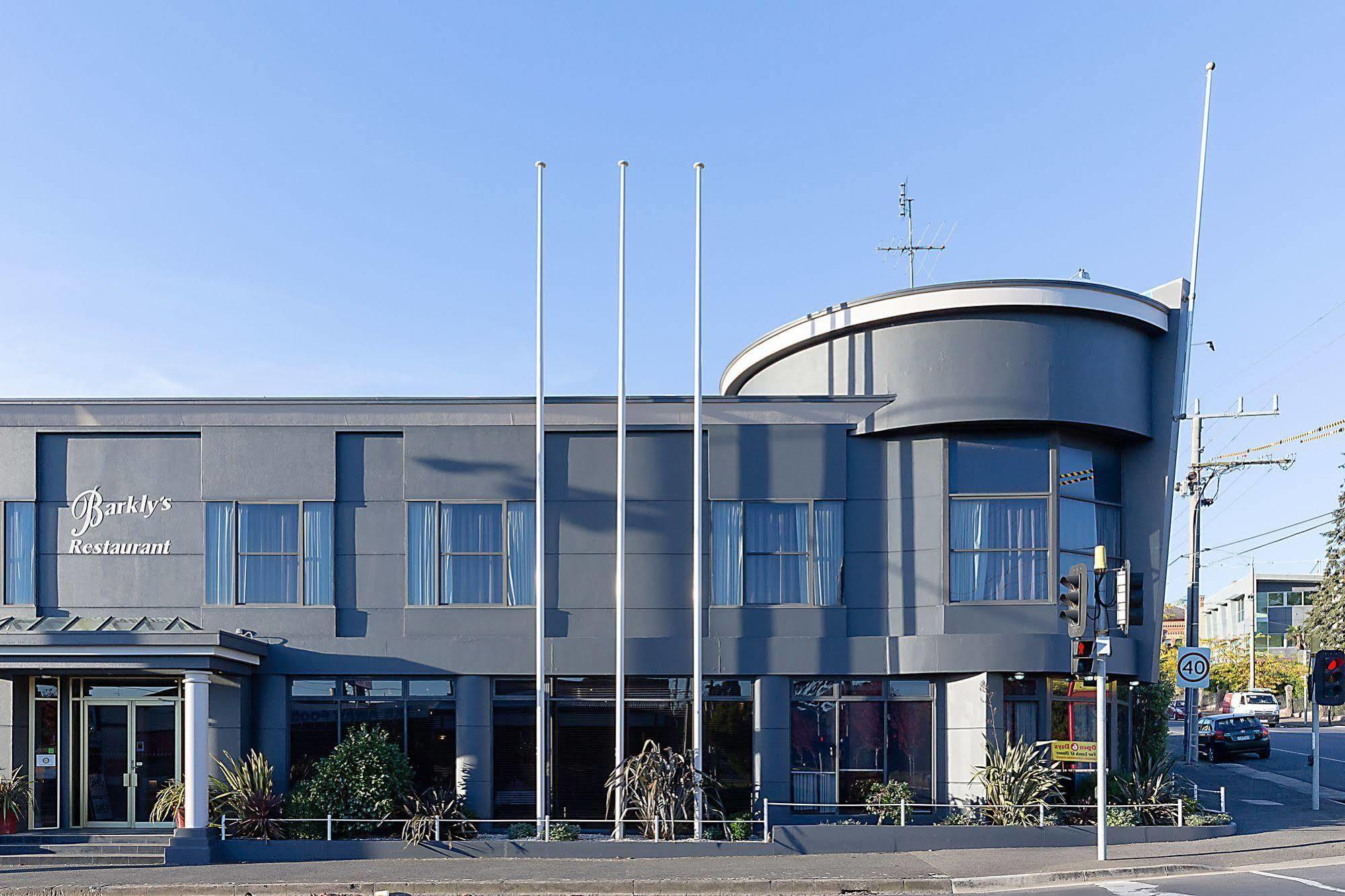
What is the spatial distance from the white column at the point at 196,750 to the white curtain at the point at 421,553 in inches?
149

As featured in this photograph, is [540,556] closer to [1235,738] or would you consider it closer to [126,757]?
[126,757]

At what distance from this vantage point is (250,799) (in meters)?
19.1

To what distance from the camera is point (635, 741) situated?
2077cm

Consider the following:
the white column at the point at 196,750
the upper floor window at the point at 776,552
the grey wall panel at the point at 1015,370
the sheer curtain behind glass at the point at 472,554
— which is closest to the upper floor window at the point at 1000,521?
the grey wall panel at the point at 1015,370

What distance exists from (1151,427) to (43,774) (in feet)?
68.1

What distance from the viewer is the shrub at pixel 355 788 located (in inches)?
760

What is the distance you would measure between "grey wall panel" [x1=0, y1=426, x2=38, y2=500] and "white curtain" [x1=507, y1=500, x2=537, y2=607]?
8.68 m

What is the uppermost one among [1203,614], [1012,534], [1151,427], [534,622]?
[1151,427]

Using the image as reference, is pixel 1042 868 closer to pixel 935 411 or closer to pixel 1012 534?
pixel 1012 534

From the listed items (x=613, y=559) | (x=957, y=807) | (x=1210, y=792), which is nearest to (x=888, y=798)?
(x=957, y=807)

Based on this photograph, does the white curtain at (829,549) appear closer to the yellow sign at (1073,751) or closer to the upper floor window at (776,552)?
the upper floor window at (776,552)

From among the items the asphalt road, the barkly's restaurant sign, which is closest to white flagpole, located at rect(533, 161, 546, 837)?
the barkly's restaurant sign

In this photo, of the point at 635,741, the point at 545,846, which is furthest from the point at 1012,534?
the point at 545,846

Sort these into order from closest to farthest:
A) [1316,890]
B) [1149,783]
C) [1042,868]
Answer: [1316,890] < [1042,868] < [1149,783]
